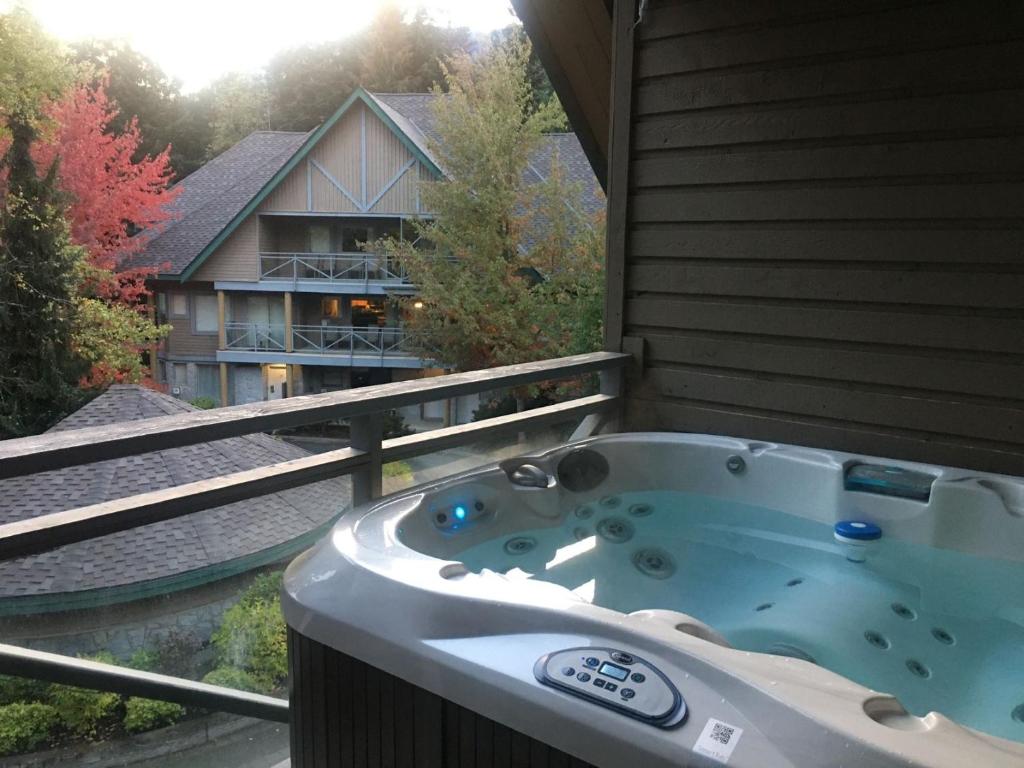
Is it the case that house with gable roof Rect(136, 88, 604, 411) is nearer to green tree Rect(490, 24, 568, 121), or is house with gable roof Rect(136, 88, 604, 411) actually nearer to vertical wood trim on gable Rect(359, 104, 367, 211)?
vertical wood trim on gable Rect(359, 104, 367, 211)

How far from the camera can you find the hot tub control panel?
0.85 m

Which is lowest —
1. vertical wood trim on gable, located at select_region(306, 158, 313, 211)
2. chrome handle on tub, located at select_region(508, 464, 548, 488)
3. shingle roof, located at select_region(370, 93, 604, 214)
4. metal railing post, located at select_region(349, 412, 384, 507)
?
chrome handle on tub, located at select_region(508, 464, 548, 488)

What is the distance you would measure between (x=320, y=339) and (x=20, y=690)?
6.17m

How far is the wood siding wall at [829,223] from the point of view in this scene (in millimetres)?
1827

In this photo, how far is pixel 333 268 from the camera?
24.6 feet

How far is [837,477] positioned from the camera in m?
1.94

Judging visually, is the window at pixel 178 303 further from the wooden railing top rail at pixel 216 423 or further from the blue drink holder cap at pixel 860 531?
the blue drink holder cap at pixel 860 531

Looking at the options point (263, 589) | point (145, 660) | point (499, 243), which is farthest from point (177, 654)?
point (499, 243)

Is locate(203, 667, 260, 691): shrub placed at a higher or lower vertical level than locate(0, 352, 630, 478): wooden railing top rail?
lower

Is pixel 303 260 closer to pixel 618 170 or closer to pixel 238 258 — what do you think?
pixel 238 258

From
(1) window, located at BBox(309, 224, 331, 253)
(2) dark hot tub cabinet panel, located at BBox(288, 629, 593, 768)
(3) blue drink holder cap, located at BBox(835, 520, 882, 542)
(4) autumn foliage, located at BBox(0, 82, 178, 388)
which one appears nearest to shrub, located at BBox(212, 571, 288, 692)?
(2) dark hot tub cabinet panel, located at BBox(288, 629, 593, 768)

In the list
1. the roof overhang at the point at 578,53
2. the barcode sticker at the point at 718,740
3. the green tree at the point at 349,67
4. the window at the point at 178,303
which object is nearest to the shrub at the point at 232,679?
the barcode sticker at the point at 718,740

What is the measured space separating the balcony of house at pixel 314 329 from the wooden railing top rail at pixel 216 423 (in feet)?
18.5

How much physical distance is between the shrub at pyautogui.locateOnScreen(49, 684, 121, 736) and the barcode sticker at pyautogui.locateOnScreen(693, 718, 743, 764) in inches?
49.6
